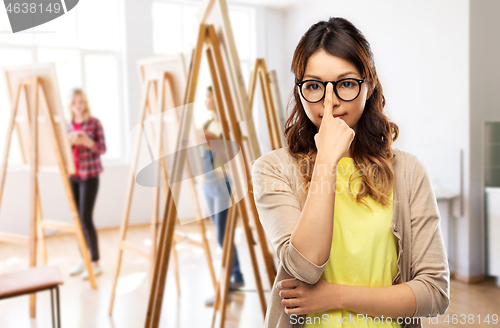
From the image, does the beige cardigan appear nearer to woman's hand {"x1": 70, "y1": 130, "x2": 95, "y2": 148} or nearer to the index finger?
the index finger

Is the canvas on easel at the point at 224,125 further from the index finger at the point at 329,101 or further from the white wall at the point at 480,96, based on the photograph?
the white wall at the point at 480,96

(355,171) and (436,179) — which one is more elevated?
(355,171)

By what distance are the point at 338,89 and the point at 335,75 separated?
Answer: 0.10ft

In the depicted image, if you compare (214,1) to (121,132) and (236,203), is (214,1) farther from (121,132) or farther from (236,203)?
(121,132)

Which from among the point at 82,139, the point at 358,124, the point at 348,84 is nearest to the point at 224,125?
the point at 358,124

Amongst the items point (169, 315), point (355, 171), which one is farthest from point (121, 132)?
point (355, 171)

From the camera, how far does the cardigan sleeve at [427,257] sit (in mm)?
854

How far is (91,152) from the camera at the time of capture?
11.9 ft

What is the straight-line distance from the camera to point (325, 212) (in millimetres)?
796

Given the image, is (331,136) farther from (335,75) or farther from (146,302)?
(146,302)

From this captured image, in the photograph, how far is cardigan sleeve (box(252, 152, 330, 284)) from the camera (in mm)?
808

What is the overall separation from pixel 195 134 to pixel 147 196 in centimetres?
393

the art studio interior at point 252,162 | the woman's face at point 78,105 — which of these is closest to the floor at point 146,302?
the art studio interior at point 252,162

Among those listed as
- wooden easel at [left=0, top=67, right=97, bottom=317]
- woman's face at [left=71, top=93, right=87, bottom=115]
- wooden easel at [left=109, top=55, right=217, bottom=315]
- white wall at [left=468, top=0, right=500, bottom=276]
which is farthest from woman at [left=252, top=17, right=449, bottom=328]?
woman's face at [left=71, top=93, right=87, bottom=115]
